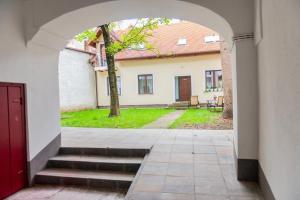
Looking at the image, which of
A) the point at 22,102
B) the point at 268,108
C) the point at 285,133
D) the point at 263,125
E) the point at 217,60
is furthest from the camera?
the point at 217,60

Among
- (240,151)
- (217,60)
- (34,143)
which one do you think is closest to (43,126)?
(34,143)

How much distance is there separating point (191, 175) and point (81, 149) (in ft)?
8.95

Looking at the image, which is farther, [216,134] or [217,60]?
[217,60]

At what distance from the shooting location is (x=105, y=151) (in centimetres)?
568

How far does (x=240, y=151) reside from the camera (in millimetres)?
3938

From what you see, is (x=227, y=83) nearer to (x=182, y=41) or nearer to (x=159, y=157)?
(x=159, y=157)

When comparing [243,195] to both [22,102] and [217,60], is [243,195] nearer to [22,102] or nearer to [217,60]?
[22,102]

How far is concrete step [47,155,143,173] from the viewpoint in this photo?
200 inches

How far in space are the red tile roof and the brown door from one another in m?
1.76

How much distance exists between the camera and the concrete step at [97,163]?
5086mm

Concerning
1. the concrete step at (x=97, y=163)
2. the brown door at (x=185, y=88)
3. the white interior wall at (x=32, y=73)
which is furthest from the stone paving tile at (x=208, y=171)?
the brown door at (x=185, y=88)

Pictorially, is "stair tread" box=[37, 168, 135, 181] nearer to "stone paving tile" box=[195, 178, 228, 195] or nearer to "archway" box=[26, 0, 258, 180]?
"stone paving tile" box=[195, 178, 228, 195]

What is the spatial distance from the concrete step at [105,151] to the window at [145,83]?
13.0 m

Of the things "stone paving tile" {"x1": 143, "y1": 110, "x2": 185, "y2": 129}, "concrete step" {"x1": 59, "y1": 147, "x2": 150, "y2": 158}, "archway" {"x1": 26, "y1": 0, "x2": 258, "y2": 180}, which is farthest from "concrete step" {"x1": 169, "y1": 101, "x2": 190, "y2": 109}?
"archway" {"x1": 26, "y1": 0, "x2": 258, "y2": 180}
